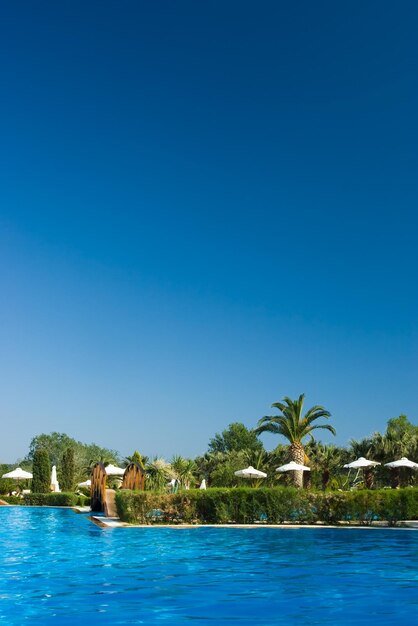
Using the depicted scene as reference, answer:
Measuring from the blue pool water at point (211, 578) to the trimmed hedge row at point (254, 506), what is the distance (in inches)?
67.5

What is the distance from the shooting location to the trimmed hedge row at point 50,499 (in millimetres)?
43094

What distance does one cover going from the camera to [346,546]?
2031 cm

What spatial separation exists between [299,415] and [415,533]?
21.5 meters

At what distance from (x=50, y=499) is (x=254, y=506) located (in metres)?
22.5

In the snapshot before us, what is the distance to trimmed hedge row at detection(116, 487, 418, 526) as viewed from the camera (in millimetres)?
25734

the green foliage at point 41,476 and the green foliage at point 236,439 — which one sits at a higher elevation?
the green foliage at point 236,439

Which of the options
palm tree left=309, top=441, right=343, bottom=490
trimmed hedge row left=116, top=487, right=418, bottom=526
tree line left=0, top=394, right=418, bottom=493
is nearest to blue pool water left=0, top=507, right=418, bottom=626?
trimmed hedge row left=116, top=487, right=418, bottom=526

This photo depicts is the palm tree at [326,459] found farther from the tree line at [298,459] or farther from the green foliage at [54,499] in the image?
the green foliage at [54,499]

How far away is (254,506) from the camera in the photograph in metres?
26.2

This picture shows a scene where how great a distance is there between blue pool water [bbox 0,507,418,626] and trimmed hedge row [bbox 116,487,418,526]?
5.62ft

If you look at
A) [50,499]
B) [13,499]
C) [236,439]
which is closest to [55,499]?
[50,499]

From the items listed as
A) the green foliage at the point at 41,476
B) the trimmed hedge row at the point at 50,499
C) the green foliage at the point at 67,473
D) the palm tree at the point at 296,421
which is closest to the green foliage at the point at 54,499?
the trimmed hedge row at the point at 50,499

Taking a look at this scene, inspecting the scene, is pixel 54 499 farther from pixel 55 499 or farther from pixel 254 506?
pixel 254 506

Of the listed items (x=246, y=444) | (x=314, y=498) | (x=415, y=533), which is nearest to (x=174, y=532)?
(x=314, y=498)
